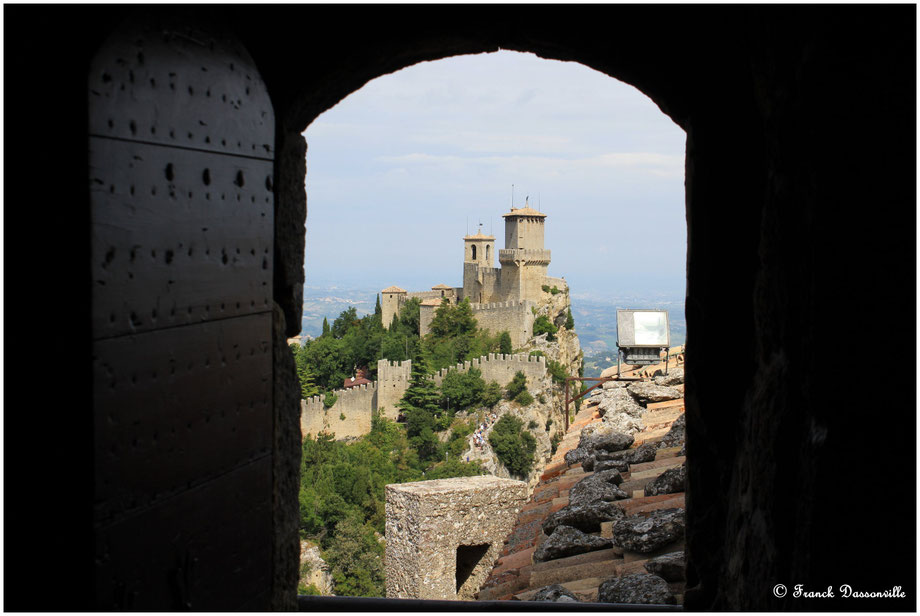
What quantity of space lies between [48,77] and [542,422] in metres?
29.7

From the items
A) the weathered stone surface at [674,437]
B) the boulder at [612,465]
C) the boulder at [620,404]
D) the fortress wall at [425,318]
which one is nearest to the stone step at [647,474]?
the boulder at [612,465]

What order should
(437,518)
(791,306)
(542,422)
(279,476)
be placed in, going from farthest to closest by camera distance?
1. (542,422)
2. (437,518)
3. (279,476)
4. (791,306)

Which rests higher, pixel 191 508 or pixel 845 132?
pixel 845 132

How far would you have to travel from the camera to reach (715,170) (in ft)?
9.51

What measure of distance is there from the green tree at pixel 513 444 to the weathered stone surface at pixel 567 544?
25.6 m

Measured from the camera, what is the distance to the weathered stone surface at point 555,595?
122 inches

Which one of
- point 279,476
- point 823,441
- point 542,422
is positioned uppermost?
point 823,441

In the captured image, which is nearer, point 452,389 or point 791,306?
point 791,306

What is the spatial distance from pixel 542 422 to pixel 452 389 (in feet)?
11.9

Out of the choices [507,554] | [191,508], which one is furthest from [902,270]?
[507,554]

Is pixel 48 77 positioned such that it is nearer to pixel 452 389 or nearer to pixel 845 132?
pixel 845 132

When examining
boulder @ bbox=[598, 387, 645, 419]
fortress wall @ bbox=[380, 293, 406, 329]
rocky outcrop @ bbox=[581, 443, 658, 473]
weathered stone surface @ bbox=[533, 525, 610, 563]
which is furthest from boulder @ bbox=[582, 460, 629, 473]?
fortress wall @ bbox=[380, 293, 406, 329]

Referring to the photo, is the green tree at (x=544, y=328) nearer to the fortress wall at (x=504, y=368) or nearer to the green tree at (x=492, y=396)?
the fortress wall at (x=504, y=368)

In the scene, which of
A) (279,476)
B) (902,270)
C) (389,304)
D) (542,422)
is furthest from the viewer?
(389,304)
